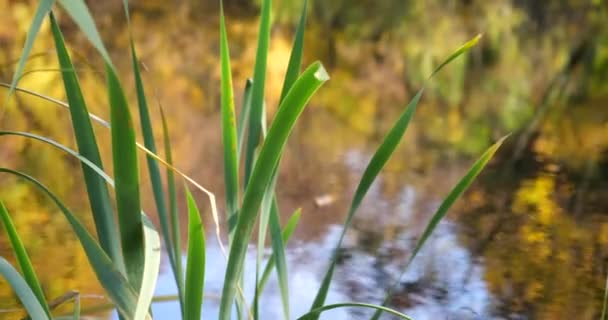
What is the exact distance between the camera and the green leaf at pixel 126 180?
0.47 metres

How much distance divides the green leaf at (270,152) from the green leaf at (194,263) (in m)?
0.03

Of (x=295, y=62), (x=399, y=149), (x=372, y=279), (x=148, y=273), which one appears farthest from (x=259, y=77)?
(x=399, y=149)

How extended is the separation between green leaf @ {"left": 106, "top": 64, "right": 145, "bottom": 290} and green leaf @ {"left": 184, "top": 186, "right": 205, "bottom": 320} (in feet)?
0.12

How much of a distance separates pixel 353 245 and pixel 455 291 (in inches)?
9.8

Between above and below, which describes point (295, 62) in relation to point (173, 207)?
above

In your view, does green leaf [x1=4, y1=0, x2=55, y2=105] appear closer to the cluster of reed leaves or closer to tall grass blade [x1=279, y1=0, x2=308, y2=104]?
the cluster of reed leaves

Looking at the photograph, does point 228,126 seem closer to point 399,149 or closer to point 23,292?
point 23,292

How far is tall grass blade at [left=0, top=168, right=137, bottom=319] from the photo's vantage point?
50 cm

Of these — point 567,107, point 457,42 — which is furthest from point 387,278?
point 457,42

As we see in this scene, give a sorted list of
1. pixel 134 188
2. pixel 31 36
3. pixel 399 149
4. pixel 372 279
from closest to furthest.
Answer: pixel 31 36, pixel 134 188, pixel 372 279, pixel 399 149

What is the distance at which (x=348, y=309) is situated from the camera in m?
1.09

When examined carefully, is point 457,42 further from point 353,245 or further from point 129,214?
point 129,214

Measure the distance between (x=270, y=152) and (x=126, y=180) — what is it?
0.10m

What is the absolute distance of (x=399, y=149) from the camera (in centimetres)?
208
